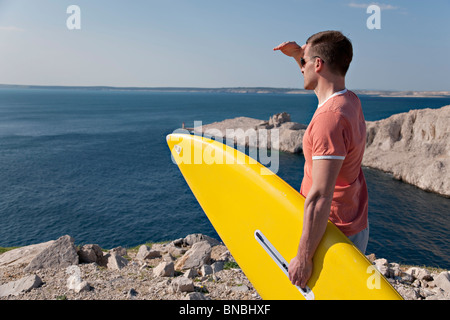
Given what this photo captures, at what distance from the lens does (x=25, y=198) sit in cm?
3036

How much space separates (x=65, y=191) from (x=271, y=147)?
33.7 metres

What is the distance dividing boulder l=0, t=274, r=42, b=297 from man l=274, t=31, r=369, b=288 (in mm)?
5512

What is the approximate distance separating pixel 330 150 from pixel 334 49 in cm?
84

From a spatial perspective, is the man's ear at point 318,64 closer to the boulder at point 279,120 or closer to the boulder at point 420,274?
the boulder at point 420,274

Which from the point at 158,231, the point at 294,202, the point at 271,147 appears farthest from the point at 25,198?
the point at 271,147

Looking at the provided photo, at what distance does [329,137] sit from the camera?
233 cm

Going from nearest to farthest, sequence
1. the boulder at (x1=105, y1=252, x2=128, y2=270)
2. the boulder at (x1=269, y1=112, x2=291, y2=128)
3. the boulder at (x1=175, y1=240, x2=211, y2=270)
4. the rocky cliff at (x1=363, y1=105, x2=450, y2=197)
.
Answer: the boulder at (x1=105, y1=252, x2=128, y2=270), the boulder at (x1=175, y1=240, x2=211, y2=270), the rocky cliff at (x1=363, y1=105, x2=450, y2=197), the boulder at (x1=269, y1=112, x2=291, y2=128)

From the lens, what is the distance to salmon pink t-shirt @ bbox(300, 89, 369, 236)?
2.35 meters

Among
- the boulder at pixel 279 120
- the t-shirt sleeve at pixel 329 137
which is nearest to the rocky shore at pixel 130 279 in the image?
the t-shirt sleeve at pixel 329 137

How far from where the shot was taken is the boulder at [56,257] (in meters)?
7.48

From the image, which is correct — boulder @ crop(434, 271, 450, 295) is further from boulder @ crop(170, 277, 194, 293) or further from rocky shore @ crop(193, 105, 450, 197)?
rocky shore @ crop(193, 105, 450, 197)

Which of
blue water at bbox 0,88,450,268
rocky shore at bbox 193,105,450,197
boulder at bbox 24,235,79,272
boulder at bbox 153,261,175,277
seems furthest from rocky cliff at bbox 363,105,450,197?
boulder at bbox 24,235,79,272

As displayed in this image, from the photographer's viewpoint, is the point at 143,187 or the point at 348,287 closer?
the point at 348,287
